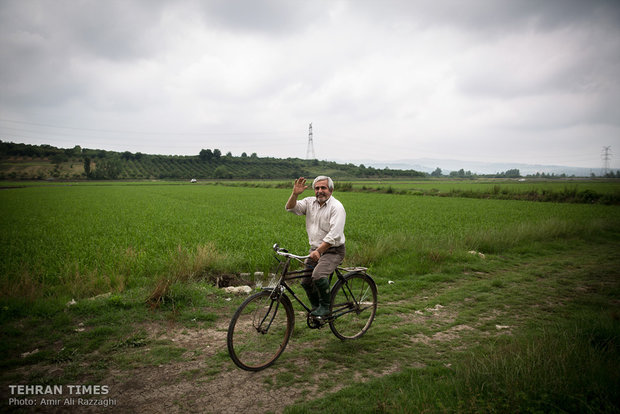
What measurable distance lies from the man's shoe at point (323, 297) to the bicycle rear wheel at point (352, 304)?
7.7 inches

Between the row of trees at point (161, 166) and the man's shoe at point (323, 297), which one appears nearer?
the man's shoe at point (323, 297)

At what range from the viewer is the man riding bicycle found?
4176 mm

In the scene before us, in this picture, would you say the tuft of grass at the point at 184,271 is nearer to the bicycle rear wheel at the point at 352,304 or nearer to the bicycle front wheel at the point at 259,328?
the bicycle front wheel at the point at 259,328

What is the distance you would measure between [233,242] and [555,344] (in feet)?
31.8

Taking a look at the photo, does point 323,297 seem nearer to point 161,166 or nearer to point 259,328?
point 259,328

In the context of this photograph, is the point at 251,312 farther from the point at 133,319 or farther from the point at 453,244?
the point at 453,244

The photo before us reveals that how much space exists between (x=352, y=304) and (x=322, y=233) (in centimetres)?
151

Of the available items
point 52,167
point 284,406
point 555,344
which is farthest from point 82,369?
point 52,167

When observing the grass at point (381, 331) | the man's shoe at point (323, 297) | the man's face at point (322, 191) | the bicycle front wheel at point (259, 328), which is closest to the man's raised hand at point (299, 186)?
the man's face at point (322, 191)

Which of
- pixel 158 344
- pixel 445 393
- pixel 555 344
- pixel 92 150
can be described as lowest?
pixel 158 344

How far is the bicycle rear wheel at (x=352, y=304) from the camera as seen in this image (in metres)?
4.80

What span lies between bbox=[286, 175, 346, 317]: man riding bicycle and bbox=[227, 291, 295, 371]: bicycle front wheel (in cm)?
46

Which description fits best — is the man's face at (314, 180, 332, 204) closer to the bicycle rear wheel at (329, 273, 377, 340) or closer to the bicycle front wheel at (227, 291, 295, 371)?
the bicycle rear wheel at (329, 273, 377, 340)

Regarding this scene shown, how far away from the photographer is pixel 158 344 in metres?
4.73
